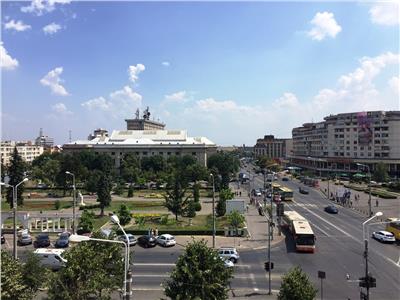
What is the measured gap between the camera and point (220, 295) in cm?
1912

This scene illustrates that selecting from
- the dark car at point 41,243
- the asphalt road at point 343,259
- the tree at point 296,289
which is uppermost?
the tree at point 296,289

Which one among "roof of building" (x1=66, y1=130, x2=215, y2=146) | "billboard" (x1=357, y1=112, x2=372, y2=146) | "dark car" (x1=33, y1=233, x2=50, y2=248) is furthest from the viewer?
"roof of building" (x1=66, y1=130, x2=215, y2=146)

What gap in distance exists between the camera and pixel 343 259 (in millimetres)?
34719

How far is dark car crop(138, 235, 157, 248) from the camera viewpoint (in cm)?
3912

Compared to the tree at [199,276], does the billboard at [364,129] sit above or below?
above

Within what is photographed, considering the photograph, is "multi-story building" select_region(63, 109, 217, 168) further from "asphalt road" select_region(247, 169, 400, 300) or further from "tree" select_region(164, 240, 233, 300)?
"tree" select_region(164, 240, 233, 300)

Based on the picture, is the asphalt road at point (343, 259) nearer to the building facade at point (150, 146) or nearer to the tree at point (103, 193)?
the tree at point (103, 193)

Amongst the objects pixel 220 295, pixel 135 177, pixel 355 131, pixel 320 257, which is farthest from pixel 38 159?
pixel 220 295

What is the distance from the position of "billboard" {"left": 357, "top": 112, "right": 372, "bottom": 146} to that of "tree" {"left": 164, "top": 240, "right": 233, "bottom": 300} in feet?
360

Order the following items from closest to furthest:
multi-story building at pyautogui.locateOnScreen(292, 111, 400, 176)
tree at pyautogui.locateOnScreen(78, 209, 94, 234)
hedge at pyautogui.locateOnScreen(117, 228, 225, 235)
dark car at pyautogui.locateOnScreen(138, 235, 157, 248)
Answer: dark car at pyautogui.locateOnScreen(138, 235, 157, 248) → hedge at pyautogui.locateOnScreen(117, 228, 225, 235) → tree at pyautogui.locateOnScreen(78, 209, 94, 234) → multi-story building at pyautogui.locateOnScreen(292, 111, 400, 176)

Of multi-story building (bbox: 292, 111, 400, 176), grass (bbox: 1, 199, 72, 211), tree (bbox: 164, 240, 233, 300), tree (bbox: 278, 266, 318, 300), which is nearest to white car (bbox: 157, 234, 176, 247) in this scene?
tree (bbox: 164, 240, 233, 300)

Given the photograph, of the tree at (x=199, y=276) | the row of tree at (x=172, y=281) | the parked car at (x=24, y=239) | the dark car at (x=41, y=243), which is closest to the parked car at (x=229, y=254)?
the row of tree at (x=172, y=281)

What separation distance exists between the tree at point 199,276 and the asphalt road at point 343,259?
10.3 m

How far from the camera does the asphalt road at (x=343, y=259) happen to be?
2725 centimetres
